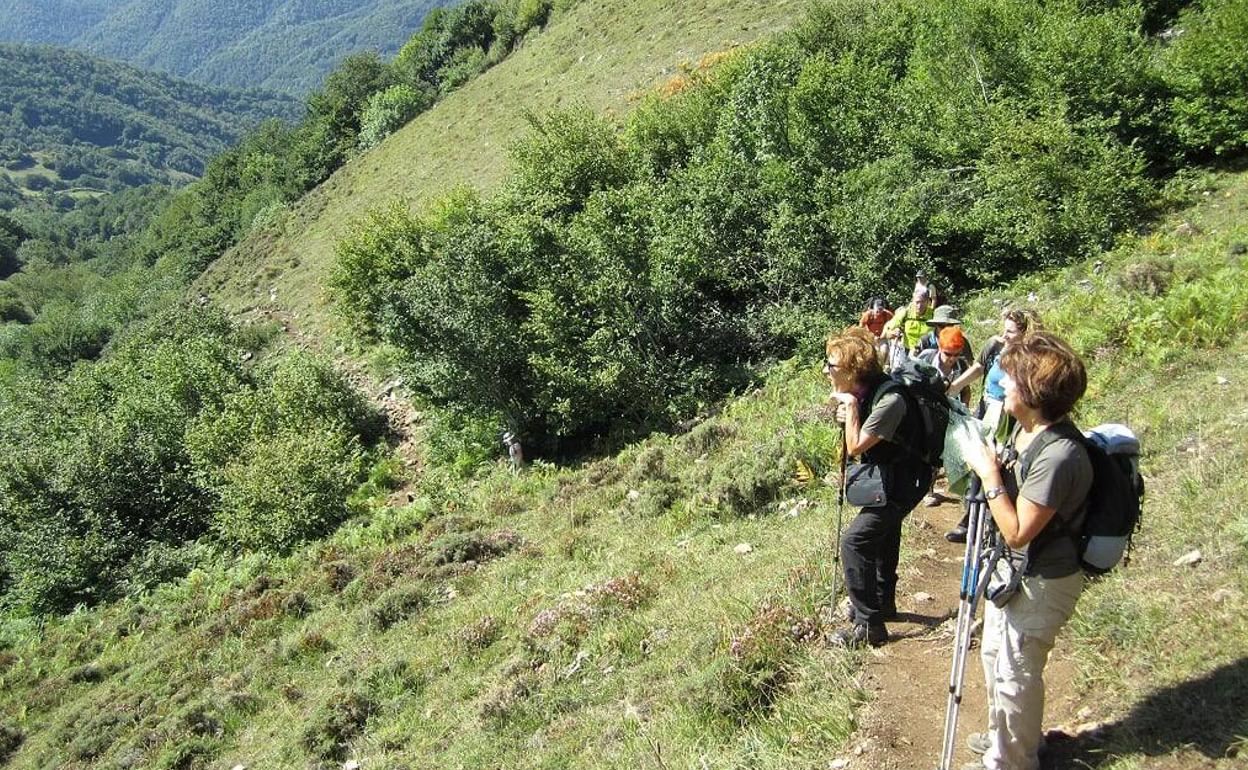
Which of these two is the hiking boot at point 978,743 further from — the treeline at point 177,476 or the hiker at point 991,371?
the treeline at point 177,476

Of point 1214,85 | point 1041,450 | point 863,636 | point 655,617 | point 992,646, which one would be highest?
point 1041,450

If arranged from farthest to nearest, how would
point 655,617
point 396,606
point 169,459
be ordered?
1. point 169,459
2. point 396,606
3. point 655,617

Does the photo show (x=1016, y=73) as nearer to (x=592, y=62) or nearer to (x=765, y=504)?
(x=765, y=504)

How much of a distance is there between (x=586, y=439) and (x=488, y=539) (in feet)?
20.4

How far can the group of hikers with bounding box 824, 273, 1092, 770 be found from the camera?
3.54 meters

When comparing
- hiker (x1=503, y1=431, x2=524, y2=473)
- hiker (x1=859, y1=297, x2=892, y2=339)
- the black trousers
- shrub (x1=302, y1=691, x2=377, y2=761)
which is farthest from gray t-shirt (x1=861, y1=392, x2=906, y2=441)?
hiker (x1=503, y1=431, x2=524, y2=473)

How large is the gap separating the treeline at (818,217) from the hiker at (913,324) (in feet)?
28.6

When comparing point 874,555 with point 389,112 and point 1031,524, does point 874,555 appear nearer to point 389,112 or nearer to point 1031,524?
point 1031,524

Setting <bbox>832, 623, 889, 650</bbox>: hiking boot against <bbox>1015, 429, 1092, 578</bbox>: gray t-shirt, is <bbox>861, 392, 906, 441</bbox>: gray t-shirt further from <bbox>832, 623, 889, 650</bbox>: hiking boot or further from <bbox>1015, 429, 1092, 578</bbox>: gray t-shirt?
<bbox>832, 623, 889, 650</bbox>: hiking boot

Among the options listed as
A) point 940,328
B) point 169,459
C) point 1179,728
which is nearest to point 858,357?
point 1179,728

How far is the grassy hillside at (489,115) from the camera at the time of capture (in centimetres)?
4212

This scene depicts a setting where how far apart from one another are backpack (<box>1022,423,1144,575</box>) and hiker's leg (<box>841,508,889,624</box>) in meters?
1.79

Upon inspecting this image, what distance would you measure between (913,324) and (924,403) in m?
4.21

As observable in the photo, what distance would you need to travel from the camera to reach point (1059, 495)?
3496mm
